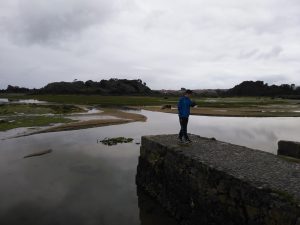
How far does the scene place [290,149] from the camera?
16.4 metres

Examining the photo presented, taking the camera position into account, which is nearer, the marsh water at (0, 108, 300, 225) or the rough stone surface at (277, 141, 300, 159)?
the marsh water at (0, 108, 300, 225)

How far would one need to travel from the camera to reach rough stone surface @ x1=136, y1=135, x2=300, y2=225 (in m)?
7.55

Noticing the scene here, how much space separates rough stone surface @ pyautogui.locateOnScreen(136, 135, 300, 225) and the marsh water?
3.63 ft

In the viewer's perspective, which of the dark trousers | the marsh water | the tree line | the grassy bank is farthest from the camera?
the tree line

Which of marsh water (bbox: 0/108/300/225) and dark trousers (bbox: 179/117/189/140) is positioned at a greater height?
dark trousers (bbox: 179/117/189/140)

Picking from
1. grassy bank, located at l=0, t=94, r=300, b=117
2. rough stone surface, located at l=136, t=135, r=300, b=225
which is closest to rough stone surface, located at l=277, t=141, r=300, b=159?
rough stone surface, located at l=136, t=135, r=300, b=225

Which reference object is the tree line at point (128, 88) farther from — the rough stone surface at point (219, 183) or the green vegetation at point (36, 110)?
the rough stone surface at point (219, 183)

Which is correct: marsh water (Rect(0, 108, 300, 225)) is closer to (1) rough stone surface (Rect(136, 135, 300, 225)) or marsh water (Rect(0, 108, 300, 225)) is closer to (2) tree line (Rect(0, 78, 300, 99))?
(1) rough stone surface (Rect(136, 135, 300, 225))

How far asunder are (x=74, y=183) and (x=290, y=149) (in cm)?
1130

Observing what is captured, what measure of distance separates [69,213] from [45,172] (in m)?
5.37

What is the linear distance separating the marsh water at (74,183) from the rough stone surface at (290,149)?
5.24 m

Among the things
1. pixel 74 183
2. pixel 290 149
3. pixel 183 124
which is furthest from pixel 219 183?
pixel 290 149

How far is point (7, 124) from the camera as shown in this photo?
33312 mm

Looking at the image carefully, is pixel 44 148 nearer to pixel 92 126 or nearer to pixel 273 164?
pixel 92 126
